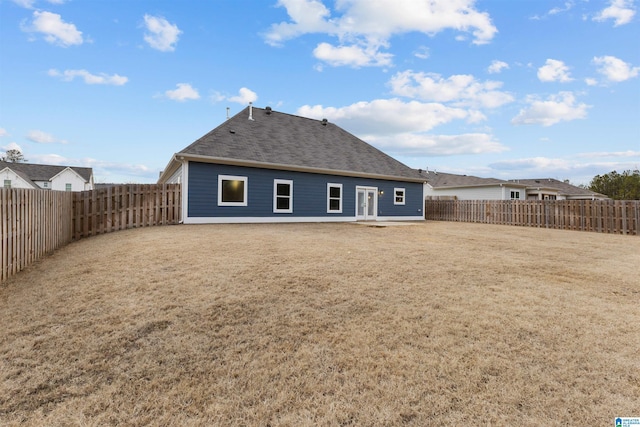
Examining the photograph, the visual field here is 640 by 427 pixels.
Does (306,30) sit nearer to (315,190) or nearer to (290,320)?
(315,190)

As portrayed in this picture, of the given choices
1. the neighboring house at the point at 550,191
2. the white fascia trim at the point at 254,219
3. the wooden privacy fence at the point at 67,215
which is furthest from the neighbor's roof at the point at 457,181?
the wooden privacy fence at the point at 67,215

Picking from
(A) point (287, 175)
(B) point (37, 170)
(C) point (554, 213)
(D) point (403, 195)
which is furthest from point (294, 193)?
(B) point (37, 170)

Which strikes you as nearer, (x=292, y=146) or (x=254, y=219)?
(x=254, y=219)

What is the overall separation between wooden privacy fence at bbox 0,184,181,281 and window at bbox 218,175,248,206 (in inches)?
74.5

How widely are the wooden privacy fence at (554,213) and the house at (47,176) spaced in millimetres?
50771

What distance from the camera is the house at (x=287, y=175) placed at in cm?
1340

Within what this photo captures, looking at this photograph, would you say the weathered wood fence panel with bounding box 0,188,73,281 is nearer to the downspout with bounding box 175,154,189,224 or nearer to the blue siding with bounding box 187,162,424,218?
the downspout with bounding box 175,154,189,224

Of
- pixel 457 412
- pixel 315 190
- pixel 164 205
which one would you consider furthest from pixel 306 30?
pixel 457 412

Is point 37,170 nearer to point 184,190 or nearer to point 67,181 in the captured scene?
point 67,181

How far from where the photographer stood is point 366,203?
18516 millimetres

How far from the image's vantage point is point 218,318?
10.6 feet

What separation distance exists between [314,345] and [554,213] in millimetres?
19467

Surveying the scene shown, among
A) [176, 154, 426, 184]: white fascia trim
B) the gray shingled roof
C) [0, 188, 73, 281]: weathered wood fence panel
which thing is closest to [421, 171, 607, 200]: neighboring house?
[176, 154, 426, 184]: white fascia trim

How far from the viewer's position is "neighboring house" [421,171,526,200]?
88.6ft
